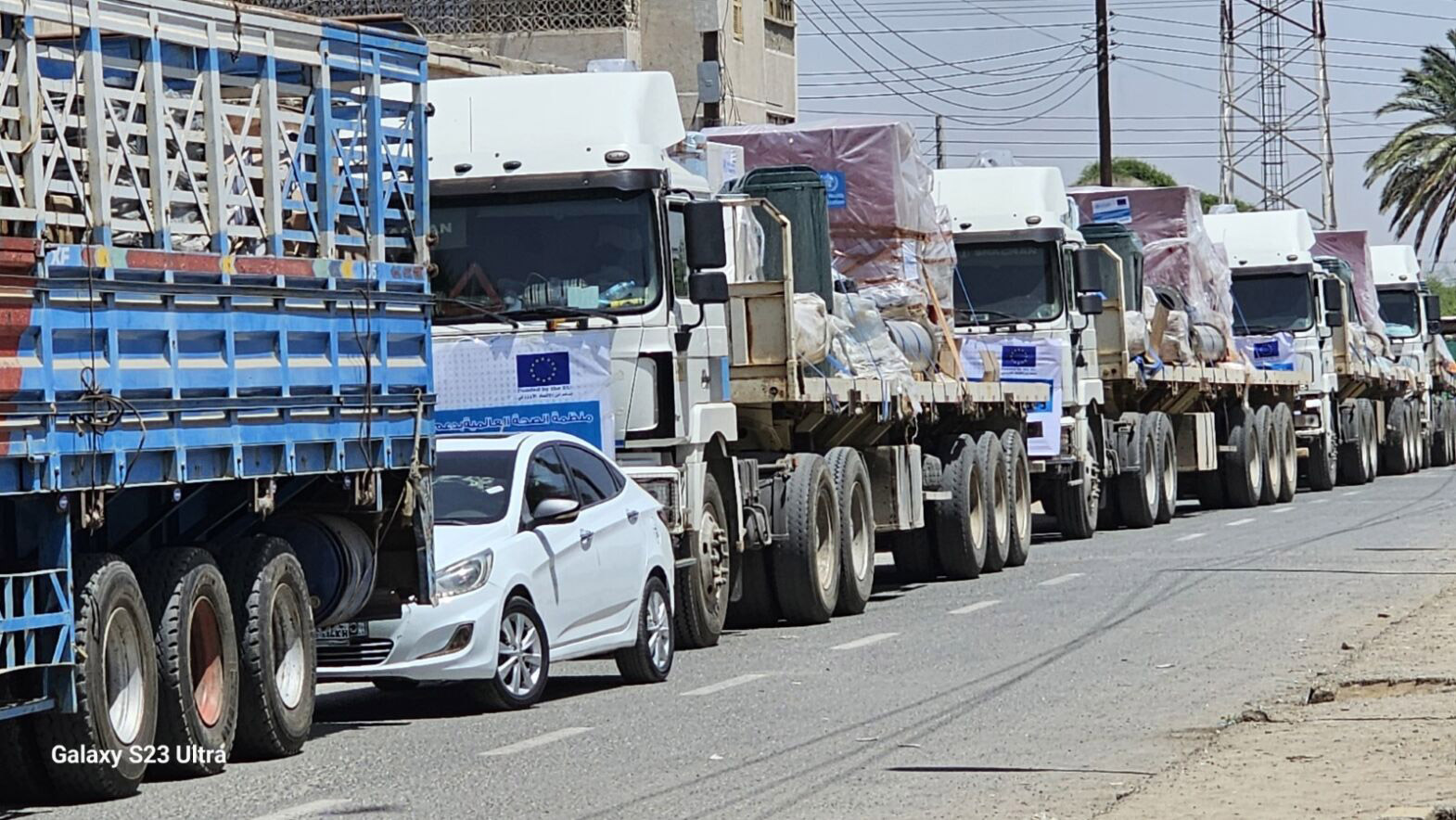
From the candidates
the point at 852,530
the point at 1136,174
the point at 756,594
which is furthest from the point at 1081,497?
the point at 1136,174

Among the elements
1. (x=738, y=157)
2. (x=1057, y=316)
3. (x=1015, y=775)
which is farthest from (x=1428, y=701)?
(x=1057, y=316)

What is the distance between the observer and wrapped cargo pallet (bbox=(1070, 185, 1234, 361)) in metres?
32.0

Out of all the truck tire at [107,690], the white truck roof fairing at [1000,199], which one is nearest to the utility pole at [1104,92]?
the white truck roof fairing at [1000,199]

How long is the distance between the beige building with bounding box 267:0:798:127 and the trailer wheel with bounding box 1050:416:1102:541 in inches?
810

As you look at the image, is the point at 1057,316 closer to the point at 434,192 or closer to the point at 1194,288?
the point at 1194,288

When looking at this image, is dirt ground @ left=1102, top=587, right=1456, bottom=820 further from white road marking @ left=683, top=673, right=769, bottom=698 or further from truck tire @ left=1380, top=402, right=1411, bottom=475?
truck tire @ left=1380, top=402, right=1411, bottom=475

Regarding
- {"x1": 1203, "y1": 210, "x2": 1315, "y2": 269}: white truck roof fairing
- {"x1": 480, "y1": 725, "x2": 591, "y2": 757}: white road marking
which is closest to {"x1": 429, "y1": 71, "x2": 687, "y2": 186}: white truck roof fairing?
{"x1": 480, "y1": 725, "x2": 591, "y2": 757}: white road marking

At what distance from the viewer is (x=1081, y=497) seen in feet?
90.2

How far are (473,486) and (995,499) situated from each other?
1019 cm

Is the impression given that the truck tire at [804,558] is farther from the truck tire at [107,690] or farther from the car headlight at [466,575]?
the truck tire at [107,690]

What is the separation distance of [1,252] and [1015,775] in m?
4.32

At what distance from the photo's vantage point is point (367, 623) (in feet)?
41.4

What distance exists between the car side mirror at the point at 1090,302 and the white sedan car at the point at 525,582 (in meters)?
11.8

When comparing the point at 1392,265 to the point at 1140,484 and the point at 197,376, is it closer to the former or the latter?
the point at 1140,484
